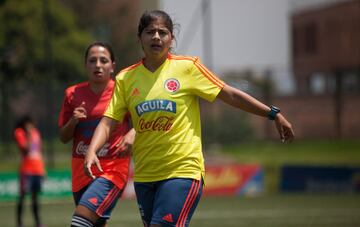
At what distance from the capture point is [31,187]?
16.9 m

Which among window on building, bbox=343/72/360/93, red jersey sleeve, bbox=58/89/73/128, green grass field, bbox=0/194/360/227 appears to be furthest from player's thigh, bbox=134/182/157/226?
window on building, bbox=343/72/360/93

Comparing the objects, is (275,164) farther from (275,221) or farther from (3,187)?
(275,221)

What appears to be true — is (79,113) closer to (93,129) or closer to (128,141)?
(93,129)

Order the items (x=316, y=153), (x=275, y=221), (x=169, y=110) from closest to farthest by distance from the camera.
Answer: (x=169, y=110), (x=275, y=221), (x=316, y=153)

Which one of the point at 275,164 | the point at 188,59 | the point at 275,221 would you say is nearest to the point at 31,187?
the point at 275,221

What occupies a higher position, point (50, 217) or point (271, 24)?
point (271, 24)

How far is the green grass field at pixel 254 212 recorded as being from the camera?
16.0 metres

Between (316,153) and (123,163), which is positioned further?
(316,153)

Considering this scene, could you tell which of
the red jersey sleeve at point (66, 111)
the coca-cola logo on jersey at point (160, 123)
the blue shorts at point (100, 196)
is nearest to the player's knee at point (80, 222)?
the blue shorts at point (100, 196)

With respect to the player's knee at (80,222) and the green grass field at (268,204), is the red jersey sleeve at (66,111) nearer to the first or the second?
the player's knee at (80,222)

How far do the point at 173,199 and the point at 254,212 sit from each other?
12.4 m

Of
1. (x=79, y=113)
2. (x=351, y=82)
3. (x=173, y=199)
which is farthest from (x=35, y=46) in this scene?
(x=173, y=199)

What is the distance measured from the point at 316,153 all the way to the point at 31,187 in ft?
55.7

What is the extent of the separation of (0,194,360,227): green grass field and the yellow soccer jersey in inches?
336
